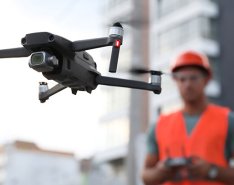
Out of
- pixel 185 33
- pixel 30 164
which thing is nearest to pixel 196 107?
pixel 185 33

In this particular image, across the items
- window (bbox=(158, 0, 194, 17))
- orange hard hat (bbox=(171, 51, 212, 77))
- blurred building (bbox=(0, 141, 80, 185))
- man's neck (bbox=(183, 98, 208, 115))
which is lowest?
man's neck (bbox=(183, 98, 208, 115))

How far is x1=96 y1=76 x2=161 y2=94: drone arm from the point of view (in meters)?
2.04

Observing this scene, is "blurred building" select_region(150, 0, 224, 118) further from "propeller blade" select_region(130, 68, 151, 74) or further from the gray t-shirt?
"propeller blade" select_region(130, 68, 151, 74)

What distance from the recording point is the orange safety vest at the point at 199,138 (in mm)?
3689

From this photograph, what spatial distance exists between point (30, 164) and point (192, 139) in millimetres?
82236

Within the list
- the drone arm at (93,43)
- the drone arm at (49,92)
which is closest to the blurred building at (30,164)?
the drone arm at (49,92)

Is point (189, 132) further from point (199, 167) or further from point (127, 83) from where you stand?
point (127, 83)

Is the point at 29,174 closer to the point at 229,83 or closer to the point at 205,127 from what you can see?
the point at 229,83

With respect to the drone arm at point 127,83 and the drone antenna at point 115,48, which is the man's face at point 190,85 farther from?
the drone antenna at point 115,48

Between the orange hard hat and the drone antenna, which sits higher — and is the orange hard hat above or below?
above

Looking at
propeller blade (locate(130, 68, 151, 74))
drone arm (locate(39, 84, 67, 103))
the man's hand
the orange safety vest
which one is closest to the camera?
drone arm (locate(39, 84, 67, 103))

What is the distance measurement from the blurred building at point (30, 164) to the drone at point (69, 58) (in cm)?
7660

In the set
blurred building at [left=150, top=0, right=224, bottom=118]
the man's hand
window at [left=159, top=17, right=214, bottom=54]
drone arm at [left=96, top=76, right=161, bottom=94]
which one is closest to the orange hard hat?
the man's hand

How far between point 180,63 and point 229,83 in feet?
103
